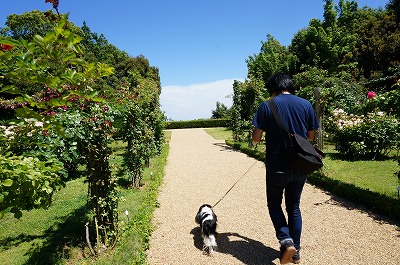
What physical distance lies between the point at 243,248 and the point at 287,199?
3.53 feet

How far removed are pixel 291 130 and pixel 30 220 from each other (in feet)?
16.4

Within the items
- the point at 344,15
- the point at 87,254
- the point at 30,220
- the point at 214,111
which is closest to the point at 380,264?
the point at 87,254

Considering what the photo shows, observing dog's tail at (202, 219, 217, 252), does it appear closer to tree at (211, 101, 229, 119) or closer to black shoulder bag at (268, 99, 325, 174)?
black shoulder bag at (268, 99, 325, 174)

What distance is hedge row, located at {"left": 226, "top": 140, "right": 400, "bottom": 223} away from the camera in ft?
14.3

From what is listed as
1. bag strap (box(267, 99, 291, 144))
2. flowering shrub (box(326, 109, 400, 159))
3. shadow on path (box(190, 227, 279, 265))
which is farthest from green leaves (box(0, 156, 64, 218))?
flowering shrub (box(326, 109, 400, 159))

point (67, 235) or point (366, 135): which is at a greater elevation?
point (366, 135)

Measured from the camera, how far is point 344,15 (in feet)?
Result: 89.6

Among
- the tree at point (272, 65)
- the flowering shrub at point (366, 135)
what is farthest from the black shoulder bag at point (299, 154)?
the tree at point (272, 65)

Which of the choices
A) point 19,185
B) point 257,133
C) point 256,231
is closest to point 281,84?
point 257,133

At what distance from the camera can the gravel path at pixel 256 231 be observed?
3344 millimetres

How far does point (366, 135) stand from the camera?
28.9ft

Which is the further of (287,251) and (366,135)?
(366,135)

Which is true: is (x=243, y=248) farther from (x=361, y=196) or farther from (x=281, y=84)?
(x=361, y=196)

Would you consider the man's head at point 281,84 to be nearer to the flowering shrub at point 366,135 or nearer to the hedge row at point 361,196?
the hedge row at point 361,196
